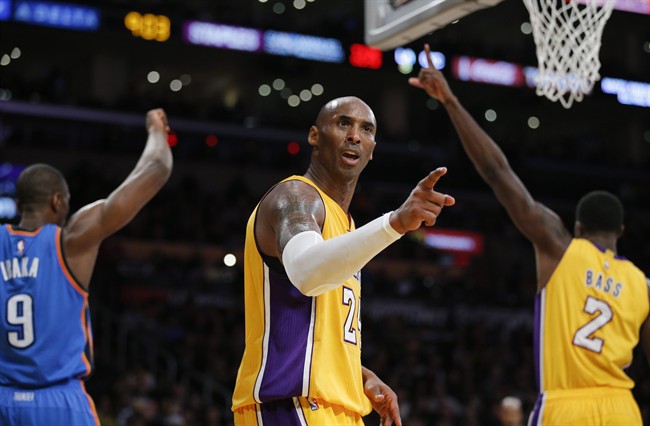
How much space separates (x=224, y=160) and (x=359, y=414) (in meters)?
18.8

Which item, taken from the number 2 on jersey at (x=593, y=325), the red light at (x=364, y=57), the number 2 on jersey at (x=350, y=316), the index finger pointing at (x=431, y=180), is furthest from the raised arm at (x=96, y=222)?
the red light at (x=364, y=57)

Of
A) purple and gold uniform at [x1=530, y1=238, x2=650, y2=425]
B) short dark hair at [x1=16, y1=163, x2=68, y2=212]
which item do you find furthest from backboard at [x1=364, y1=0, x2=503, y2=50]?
short dark hair at [x1=16, y1=163, x2=68, y2=212]

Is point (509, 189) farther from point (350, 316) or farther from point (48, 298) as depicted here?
point (48, 298)

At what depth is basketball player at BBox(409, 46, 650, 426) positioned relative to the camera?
5.27m

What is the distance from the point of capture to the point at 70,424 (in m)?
4.78

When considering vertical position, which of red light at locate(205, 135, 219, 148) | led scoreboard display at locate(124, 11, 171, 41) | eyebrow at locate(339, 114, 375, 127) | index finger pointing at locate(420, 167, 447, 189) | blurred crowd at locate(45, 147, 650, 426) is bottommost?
blurred crowd at locate(45, 147, 650, 426)

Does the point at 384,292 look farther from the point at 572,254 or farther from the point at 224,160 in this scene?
the point at 572,254

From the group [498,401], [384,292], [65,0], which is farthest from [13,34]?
[498,401]

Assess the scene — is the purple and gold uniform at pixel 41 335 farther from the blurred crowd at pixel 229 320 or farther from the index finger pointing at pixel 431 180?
the blurred crowd at pixel 229 320

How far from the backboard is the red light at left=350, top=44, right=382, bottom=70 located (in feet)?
53.4

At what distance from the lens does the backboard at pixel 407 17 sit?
5.27m

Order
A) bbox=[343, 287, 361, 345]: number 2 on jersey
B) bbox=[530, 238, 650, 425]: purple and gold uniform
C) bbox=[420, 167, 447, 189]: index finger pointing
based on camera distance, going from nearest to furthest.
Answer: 1. bbox=[420, 167, 447, 189]: index finger pointing
2. bbox=[343, 287, 361, 345]: number 2 on jersey
3. bbox=[530, 238, 650, 425]: purple and gold uniform

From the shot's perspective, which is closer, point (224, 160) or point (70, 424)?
point (70, 424)

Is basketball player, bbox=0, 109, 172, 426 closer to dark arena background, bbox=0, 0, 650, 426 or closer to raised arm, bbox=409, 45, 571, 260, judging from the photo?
raised arm, bbox=409, 45, 571, 260
